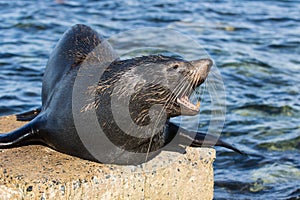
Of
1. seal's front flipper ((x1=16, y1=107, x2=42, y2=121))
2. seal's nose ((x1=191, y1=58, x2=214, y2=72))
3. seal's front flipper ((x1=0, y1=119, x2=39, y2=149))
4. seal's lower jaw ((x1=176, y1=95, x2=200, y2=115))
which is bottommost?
seal's front flipper ((x1=16, y1=107, x2=42, y2=121))

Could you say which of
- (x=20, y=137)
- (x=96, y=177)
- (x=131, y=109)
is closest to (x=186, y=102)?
(x=131, y=109)

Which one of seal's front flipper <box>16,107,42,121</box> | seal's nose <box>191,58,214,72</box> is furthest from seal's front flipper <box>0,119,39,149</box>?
seal's nose <box>191,58,214,72</box>

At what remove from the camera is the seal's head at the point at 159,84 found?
4867 millimetres

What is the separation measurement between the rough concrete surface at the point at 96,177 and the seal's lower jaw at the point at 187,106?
22.9 inches

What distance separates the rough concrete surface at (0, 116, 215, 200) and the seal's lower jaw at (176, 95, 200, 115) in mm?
582

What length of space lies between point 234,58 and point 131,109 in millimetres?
Result: 6436

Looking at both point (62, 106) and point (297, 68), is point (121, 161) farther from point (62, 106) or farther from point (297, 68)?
point (297, 68)

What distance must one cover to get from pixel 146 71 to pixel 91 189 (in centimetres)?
103

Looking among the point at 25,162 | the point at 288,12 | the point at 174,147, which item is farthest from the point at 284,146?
the point at 288,12

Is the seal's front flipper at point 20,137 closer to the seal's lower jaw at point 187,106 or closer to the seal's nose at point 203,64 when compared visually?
the seal's lower jaw at point 187,106

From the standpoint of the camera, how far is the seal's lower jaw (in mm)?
4734

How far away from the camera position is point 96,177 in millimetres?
4762

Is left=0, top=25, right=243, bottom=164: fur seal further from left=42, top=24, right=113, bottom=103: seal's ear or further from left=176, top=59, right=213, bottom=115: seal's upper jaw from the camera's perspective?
left=42, top=24, right=113, bottom=103: seal's ear

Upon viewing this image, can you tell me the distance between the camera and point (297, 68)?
1098 centimetres
